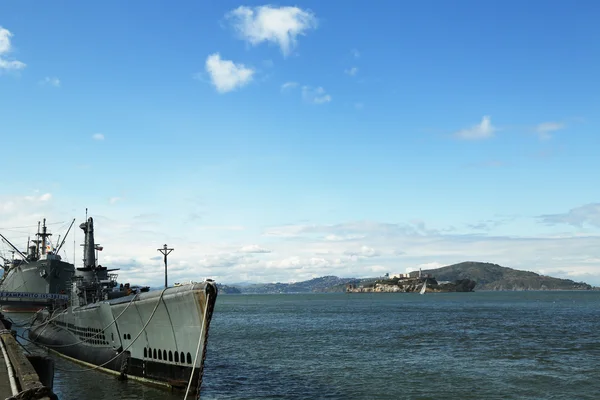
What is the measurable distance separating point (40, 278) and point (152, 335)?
2619 inches

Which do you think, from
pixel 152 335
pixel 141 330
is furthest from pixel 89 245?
pixel 152 335

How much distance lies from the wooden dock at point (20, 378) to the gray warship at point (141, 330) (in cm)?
535

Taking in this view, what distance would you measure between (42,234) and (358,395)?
83463 millimetres

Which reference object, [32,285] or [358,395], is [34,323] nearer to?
[32,285]

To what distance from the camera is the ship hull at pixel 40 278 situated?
80688 mm

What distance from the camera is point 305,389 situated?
88.8 feet

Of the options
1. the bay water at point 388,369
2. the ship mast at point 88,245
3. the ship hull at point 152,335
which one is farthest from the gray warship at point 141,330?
the ship mast at point 88,245

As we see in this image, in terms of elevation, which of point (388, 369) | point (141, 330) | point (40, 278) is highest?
point (40, 278)

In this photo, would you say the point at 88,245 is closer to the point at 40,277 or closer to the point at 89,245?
the point at 89,245

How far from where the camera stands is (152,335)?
992 inches

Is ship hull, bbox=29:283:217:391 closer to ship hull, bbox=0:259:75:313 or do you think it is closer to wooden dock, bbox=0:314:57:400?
wooden dock, bbox=0:314:57:400

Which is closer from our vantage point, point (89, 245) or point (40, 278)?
point (89, 245)

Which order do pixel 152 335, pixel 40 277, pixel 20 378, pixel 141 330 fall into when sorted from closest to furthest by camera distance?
pixel 20 378 → pixel 152 335 → pixel 141 330 → pixel 40 277

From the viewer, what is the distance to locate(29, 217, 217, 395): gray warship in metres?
21.8
